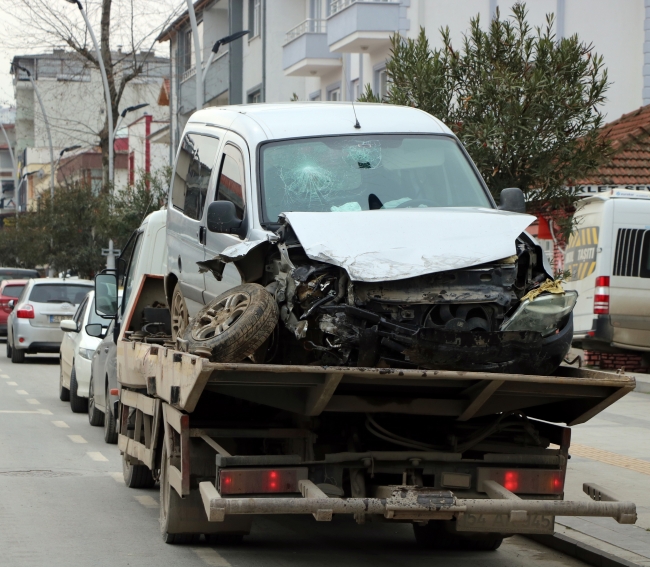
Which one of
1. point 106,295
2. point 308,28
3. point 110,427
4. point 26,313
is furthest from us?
point 308,28

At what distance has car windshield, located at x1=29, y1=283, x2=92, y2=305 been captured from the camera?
25438 millimetres

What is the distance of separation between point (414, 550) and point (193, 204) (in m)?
3.12

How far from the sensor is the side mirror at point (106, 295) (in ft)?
39.7

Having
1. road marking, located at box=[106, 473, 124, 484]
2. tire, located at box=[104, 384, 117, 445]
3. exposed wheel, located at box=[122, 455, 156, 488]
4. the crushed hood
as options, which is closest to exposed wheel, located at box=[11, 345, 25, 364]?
tire, located at box=[104, 384, 117, 445]

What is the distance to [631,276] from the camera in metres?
19.6

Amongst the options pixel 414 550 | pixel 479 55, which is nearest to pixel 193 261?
pixel 414 550

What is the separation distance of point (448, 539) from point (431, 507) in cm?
198

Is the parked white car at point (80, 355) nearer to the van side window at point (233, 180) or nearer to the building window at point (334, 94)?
the van side window at point (233, 180)

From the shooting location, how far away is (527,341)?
255 inches

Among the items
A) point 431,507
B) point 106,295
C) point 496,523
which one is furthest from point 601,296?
point 431,507

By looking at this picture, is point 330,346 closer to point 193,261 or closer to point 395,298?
point 395,298

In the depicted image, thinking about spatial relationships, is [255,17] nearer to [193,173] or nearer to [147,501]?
[193,173]

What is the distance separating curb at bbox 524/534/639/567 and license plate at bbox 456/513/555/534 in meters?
0.99

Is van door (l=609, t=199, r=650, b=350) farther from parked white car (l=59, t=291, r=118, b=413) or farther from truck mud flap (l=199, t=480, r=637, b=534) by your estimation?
truck mud flap (l=199, t=480, r=637, b=534)
